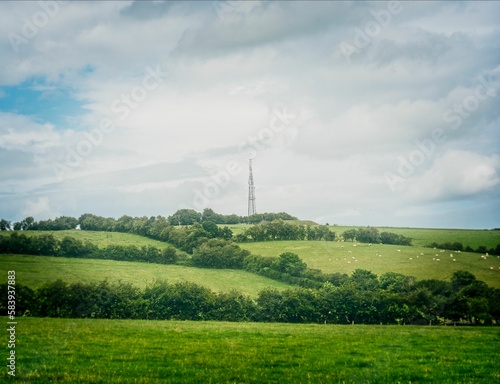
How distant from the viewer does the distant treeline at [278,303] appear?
66.0m

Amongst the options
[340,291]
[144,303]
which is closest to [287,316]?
[340,291]

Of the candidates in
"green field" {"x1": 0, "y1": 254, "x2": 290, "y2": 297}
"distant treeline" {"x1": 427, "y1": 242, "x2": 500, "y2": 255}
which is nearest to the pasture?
"green field" {"x1": 0, "y1": 254, "x2": 290, "y2": 297}

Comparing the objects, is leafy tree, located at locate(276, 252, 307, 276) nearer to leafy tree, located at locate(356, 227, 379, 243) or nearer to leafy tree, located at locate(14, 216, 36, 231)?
leafy tree, located at locate(356, 227, 379, 243)

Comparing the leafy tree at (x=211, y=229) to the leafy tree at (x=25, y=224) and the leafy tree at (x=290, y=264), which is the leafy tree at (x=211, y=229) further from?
the leafy tree at (x=25, y=224)

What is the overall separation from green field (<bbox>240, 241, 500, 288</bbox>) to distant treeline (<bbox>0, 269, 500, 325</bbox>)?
1862cm

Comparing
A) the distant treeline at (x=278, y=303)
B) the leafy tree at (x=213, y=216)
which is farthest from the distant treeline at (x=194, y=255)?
the leafy tree at (x=213, y=216)

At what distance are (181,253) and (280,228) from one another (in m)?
37.4

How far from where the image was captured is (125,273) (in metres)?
101

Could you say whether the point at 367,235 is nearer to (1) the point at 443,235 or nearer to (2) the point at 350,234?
(2) the point at 350,234

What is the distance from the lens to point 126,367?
17703 mm

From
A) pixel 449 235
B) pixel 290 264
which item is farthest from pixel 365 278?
pixel 449 235

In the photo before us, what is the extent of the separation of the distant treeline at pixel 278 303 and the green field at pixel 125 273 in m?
15.5

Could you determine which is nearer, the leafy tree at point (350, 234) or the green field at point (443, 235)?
the green field at point (443, 235)

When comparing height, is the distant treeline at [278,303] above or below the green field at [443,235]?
below
